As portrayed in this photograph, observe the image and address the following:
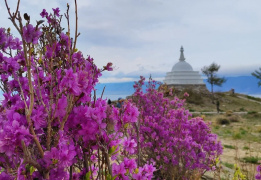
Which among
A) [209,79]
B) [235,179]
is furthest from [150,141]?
[209,79]

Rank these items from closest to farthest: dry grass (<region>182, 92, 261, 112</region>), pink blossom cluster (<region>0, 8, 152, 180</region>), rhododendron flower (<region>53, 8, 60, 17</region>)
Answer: pink blossom cluster (<region>0, 8, 152, 180</region>), rhododendron flower (<region>53, 8, 60, 17</region>), dry grass (<region>182, 92, 261, 112</region>)

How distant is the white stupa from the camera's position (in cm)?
4075

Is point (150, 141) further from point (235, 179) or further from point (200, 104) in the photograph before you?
point (200, 104)

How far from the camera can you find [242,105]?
110ft

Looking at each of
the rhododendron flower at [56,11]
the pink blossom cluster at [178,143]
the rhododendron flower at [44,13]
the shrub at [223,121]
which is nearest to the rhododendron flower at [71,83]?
the rhododendron flower at [56,11]

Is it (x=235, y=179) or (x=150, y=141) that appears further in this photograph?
(x=150, y=141)

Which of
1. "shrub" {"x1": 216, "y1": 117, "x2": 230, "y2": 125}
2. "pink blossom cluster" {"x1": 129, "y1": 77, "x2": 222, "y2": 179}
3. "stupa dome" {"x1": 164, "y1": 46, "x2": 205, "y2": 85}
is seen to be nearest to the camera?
"pink blossom cluster" {"x1": 129, "y1": 77, "x2": 222, "y2": 179}

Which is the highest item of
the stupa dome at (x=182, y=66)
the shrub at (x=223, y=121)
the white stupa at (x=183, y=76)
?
the stupa dome at (x=182, y=66)

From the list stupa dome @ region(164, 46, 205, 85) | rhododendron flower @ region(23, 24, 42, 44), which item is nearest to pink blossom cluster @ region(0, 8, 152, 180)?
rhododendron flower @ region(23, 24, 42, 44)

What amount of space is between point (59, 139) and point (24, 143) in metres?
0.20

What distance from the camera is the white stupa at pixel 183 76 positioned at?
134 feet

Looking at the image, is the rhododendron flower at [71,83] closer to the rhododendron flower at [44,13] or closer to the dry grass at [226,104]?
the rhododendron flower at [44,13]

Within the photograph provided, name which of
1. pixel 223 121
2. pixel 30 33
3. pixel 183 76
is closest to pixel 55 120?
pixel 30 33

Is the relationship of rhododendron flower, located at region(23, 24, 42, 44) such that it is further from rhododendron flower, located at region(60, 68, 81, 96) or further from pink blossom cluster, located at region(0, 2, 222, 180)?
rhododendron flower, located at region(60, 68, 81, 96)
